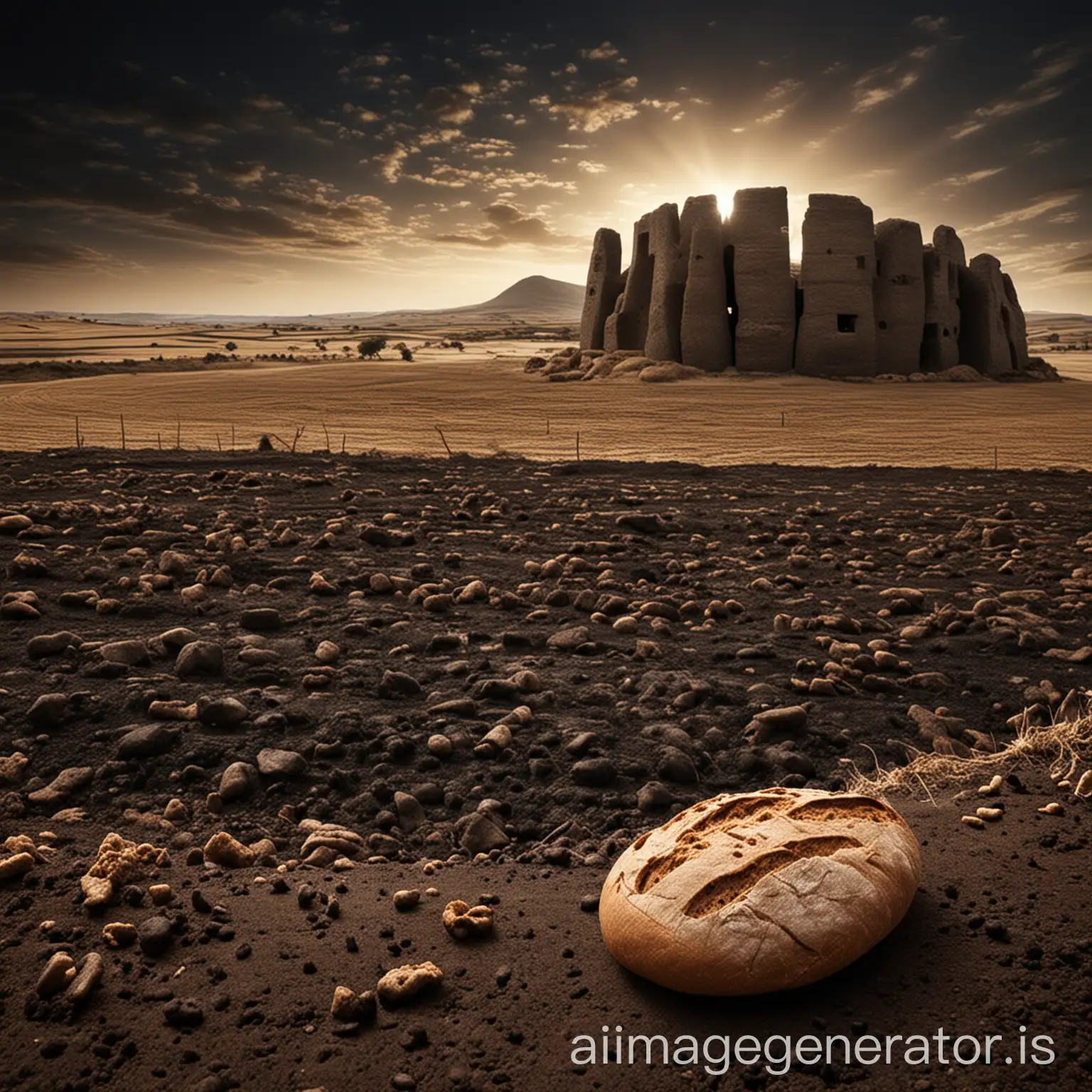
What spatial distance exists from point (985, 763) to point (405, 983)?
2594mm

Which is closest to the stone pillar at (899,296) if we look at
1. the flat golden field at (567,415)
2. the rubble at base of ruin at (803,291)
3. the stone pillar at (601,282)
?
the rubble at base of ruin at (803,291)

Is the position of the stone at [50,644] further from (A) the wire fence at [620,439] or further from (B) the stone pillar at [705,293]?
(B) the stone pillar at [705,293]

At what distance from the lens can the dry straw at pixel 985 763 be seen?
11.3 ft

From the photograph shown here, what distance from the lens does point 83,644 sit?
4.69m

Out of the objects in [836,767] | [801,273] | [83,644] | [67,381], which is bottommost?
[836,767]

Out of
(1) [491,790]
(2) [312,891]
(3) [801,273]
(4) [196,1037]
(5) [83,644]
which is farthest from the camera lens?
(3) [801,273]

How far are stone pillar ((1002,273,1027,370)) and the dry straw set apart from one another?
3247 cm

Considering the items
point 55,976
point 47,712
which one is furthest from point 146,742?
point 55,976

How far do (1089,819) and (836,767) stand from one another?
98cm

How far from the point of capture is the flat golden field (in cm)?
1531

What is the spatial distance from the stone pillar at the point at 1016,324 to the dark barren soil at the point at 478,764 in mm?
27594

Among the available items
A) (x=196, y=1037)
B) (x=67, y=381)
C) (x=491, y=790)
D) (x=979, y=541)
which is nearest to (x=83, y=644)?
(x=491, y=790)

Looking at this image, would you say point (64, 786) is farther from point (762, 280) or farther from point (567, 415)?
point (762, 280)

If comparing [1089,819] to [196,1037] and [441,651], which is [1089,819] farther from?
[441,651]
